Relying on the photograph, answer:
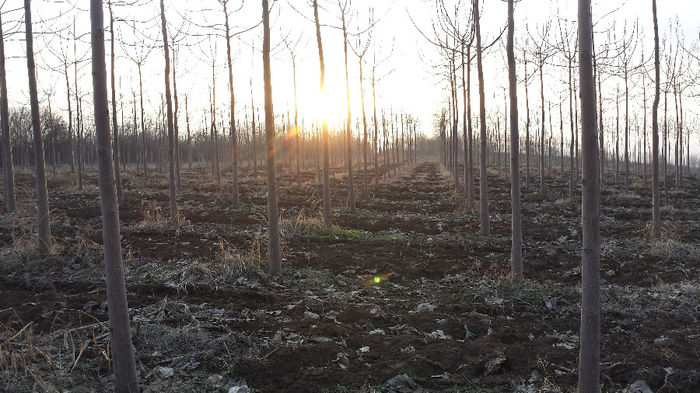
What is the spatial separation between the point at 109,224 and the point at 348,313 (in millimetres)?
3269

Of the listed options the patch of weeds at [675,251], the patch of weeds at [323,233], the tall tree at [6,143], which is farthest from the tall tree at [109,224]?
the patch of weeds at [675,251]

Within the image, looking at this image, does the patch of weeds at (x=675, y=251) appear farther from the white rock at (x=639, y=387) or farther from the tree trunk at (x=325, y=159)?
the tree trunk at (x=325, y=159)

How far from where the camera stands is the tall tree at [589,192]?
116 inches

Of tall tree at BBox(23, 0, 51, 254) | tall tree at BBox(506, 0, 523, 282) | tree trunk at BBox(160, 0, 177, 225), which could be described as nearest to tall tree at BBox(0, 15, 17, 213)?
tall tree at BBox(23, 0, 51, 254)

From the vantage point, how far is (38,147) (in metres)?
7.65

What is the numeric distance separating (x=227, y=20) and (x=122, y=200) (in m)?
7.92

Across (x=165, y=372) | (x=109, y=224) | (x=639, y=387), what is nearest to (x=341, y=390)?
(x=165, y=372)

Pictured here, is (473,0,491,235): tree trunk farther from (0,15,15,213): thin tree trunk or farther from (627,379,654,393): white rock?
(0,15,15,213): thin tree trunk

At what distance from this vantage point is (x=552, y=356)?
447 cm

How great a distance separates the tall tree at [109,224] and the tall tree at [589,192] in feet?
10.9

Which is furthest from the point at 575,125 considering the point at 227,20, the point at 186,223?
the point at 186,223

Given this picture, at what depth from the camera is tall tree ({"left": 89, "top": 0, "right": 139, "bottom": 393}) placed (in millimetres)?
3178

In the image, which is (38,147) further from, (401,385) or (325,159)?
(401,385)

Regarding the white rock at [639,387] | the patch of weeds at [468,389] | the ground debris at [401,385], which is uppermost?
the ground debris at [401,385]
